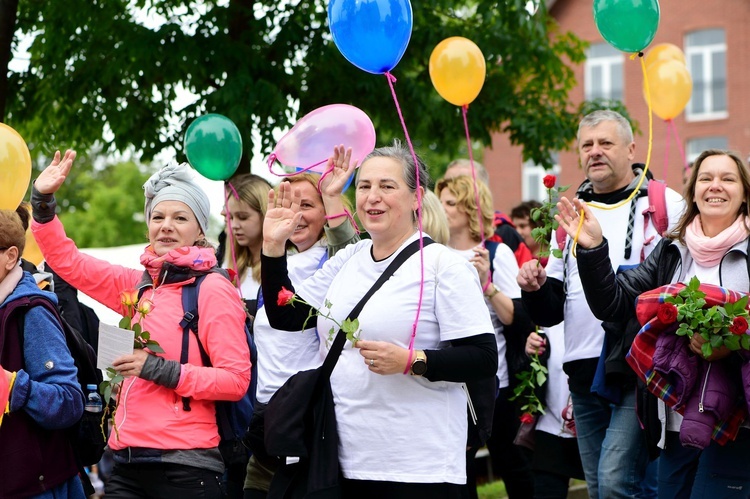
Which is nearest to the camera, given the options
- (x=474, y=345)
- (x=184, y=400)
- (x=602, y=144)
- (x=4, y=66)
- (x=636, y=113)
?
(x=474, y=345)

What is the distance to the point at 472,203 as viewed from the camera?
663cm

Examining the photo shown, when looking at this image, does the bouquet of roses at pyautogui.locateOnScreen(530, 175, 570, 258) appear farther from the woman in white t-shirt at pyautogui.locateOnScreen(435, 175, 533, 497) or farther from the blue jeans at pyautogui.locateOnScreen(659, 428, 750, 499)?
the blue jeans at pyautogui.locateOnScreen(659, 428, 750, 499)

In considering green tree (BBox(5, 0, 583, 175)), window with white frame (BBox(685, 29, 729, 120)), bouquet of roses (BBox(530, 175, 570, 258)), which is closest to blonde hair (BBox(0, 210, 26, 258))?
bouquet of roses (BBox(530, 175, 570, 258))

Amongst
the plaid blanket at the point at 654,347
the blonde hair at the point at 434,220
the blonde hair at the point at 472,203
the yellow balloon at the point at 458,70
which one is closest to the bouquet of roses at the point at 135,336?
the blonde hair at the point at 434,220

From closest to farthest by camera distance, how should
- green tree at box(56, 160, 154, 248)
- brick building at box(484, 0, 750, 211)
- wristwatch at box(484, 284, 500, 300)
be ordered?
wristwatch at box(484, 284, 500, 300), brick building at box(484, 0, 750, 211), green tree at box(56, 160, 154, 248)

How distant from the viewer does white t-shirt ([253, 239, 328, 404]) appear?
491 centimetres

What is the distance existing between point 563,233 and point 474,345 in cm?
209

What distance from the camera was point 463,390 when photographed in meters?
3.91

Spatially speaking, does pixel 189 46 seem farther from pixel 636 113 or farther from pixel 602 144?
pixel 636 113

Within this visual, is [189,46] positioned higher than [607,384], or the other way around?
[189,46]

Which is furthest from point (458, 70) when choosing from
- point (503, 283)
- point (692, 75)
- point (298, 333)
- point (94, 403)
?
point (692, 75)

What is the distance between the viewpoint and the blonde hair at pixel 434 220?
538 centimetres

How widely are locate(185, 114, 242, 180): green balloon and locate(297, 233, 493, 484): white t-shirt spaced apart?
7.88ft

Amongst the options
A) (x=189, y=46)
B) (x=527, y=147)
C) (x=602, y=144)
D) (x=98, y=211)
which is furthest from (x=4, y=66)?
(x=98, y=211)
